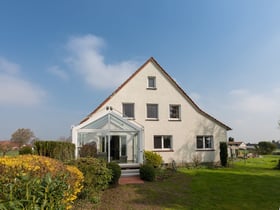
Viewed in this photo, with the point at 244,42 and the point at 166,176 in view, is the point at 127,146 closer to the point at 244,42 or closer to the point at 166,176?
the point at 166,176

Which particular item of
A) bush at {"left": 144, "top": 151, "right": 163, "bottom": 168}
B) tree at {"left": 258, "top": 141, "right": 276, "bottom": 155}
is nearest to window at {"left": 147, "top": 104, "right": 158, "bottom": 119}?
bush at {"left": 144, "top": 151, "right": 163, "bottom": 168}

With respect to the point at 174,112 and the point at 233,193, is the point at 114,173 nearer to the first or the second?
the point at 233,193

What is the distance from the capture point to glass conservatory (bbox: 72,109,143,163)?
16.5 metres

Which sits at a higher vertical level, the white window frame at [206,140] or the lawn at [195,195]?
the white window frame at [206,140]

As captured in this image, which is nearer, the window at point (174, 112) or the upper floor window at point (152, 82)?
the upper floor window at point (152, 82)

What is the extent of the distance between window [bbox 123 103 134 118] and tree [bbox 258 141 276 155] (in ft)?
117

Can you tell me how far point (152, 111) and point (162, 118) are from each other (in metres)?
1.14

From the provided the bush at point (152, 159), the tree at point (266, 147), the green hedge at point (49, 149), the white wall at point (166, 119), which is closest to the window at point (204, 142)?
the white wall at point (166, 119)

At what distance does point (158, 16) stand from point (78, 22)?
5.43 meters

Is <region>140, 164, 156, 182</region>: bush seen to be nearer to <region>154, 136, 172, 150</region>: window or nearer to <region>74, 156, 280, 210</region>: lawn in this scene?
<region>74, 156, 280, 210</region>: lawn

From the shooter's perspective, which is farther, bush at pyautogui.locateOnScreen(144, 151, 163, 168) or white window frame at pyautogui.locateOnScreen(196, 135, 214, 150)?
white window frame at pyautogui.locateOnScreen(196, 135, 214, 150)

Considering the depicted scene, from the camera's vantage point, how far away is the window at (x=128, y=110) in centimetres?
2131

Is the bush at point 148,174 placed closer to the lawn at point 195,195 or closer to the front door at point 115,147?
the lawn at point 195,195

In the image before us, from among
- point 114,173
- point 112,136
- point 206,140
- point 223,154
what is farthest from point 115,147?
point 223,154
